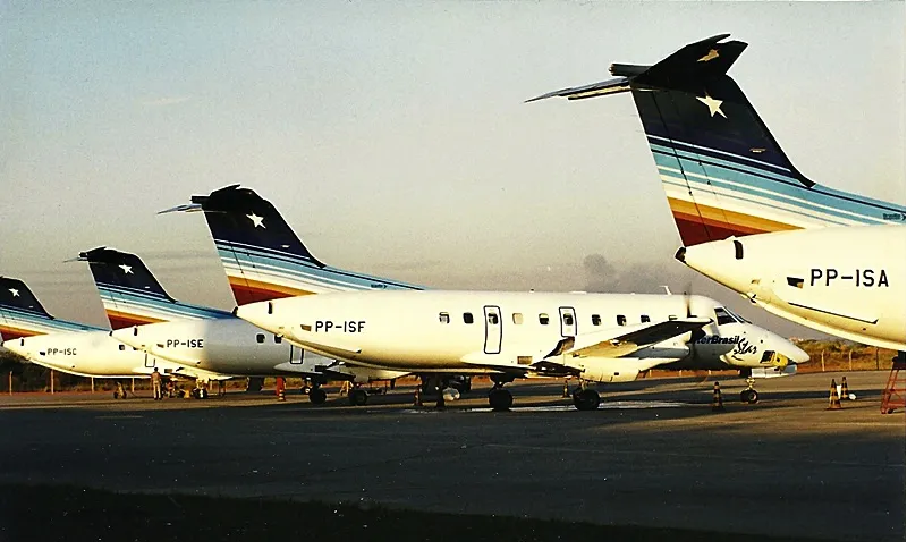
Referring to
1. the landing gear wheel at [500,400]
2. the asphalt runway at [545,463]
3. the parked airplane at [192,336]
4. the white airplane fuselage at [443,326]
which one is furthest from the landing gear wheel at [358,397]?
the asphalt runway at [545,463]

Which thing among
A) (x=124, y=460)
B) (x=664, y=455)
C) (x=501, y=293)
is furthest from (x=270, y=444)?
Answer: (x=501, y=293)

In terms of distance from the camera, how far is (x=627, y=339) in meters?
27.9

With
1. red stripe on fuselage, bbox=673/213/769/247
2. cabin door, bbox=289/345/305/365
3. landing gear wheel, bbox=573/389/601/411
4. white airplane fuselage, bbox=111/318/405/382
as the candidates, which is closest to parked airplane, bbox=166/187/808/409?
landing gear wheel, bbox=573/389/601/411

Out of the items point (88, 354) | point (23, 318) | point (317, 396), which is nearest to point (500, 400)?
point (317, 396)

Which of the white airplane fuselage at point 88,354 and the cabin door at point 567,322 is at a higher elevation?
the cabin door at point 567,322

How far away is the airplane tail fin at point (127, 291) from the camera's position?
163 feet

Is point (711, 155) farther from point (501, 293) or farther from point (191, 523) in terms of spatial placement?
point (501, 293)

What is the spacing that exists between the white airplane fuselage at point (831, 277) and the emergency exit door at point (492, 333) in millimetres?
16874

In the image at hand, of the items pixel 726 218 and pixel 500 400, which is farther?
pixel 500 400

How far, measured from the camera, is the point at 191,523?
991cm

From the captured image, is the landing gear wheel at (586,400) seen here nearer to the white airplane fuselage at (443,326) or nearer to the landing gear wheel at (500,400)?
the white airplane fuselage at (443,326)

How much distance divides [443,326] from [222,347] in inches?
581

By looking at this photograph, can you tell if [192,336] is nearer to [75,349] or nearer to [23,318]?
[75,349]

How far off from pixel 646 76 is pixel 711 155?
132 cm
